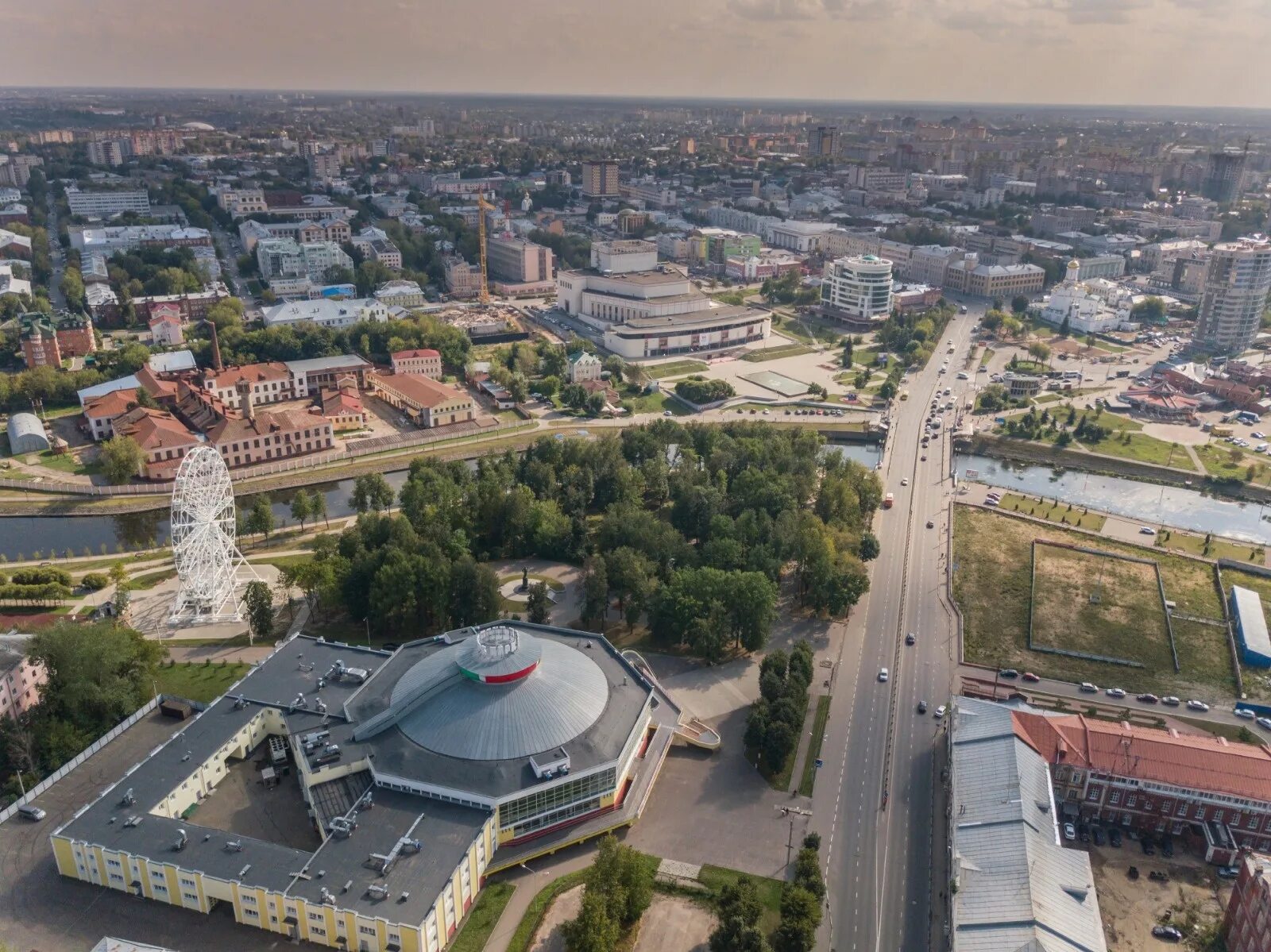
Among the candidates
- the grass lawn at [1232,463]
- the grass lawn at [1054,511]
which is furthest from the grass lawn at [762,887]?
the grass lawn at [1232,463]

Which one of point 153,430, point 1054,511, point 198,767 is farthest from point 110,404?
point 1054,511

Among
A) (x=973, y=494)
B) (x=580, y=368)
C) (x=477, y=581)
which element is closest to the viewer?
(x=477, y=581)

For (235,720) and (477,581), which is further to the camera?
(477,581)

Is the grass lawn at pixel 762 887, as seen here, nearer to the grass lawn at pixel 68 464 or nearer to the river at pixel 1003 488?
the river at pixel 1003 488

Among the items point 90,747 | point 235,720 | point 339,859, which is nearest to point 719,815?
point 339,859

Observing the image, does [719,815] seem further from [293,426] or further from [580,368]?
[580,368]

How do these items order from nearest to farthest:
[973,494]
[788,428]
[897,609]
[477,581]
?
[477,581] → [897,609] → [973,494] → [788,428]

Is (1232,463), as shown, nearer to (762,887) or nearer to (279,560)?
(762,887)
